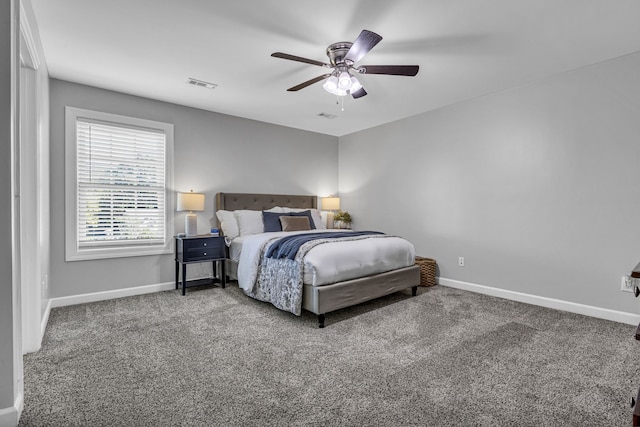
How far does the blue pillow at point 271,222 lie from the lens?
452 centimetres

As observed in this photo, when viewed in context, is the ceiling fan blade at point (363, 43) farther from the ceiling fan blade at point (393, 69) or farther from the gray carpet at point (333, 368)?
the gray carpet at point (333, 368)

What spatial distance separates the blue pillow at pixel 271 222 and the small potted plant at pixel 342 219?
1456 mm

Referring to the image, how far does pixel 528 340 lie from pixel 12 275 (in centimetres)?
351

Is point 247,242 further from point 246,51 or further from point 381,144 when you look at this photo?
point 381,144

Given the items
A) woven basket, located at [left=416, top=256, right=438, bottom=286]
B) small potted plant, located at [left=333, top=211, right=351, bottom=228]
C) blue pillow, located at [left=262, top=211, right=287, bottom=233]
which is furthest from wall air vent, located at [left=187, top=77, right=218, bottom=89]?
woven basket, located at [left=416, top=256, right=438, bottom=286]

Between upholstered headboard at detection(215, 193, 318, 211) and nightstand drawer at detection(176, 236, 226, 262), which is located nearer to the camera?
nightstand drawer at detection(176, 236, 226, 262)

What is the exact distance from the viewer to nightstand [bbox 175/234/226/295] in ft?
13.1

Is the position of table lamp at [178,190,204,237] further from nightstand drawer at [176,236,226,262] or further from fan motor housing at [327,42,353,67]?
fan motor housing at [327,42,353,67]

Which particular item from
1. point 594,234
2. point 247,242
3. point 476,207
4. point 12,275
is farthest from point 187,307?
point 594,234

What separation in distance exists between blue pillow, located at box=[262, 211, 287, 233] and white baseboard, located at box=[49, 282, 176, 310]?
4.77 ft

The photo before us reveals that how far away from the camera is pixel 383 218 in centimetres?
534

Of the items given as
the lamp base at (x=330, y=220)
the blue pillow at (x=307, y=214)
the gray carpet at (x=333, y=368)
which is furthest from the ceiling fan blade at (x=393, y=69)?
the lamp base at (x=330, y=220)

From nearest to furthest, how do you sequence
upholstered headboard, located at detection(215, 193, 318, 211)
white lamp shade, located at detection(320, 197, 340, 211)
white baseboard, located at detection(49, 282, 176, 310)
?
white baseboard, located at detection(49, 282, 176, 310) → upholstered headboard, located at detection(215, 193, 318, 211) → white lamp shade, located at detection(320, 197, 340, 211)

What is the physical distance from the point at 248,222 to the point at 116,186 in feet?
5.43
